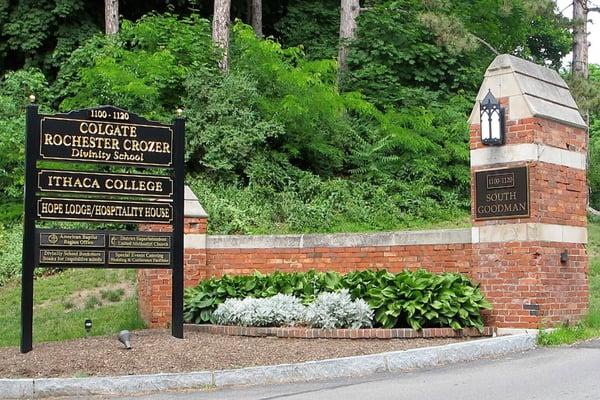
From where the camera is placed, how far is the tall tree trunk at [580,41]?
85.1 ft

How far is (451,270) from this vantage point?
11875 mm

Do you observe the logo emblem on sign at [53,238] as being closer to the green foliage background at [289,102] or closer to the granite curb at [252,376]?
the granite curb at [252,376]

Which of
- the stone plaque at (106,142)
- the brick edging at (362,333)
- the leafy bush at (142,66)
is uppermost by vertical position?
the leafy bush at (142,66)

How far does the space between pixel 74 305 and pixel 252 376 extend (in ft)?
21.0

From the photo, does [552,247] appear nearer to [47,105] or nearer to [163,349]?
[163,349]

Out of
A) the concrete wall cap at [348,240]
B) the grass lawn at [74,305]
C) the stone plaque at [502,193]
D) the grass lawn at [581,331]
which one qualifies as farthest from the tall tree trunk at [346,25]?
the stone plaque at [502,193]

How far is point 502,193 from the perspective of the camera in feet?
36.7

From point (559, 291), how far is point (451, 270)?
1.50 m

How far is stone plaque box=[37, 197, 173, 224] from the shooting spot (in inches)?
414

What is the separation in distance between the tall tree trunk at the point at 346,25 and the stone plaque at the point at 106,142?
48.1ft

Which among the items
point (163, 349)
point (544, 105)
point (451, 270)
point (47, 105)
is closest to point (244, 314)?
point (163, 349)

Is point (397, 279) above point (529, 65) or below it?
below

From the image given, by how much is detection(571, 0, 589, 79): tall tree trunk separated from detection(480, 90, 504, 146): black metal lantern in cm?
1568

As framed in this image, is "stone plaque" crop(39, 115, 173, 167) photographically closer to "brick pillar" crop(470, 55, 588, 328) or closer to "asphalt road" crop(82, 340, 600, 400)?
"asphalt road" crop(82, 340, 600, 400)
